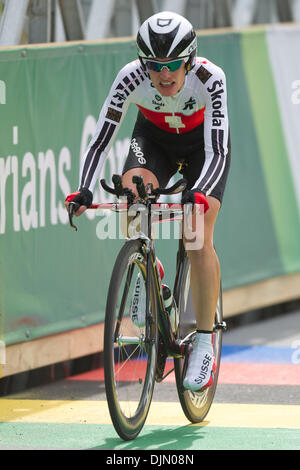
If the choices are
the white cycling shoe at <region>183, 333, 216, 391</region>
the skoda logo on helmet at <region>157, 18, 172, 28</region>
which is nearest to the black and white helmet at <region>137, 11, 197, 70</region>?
the skoda logo on helmet at <region>157, 18, 172, 28</region>

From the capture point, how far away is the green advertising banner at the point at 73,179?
6.84 meters

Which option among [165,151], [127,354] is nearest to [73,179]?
[165,151]

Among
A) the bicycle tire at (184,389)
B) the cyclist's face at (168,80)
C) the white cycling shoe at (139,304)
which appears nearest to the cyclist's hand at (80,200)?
the white cycling shoe at (139,304)

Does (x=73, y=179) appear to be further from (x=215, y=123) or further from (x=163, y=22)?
(x=163, y=22)

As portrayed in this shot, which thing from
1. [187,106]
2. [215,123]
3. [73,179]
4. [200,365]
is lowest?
[200,365]

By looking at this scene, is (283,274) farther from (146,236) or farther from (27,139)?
(146,236)

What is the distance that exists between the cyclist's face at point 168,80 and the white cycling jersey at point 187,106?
13 cm

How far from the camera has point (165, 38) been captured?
17.5ft

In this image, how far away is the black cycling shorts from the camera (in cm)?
584

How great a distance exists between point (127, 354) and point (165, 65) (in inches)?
56.9

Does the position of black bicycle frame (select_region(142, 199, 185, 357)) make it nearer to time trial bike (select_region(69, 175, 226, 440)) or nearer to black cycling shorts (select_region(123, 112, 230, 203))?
time trial bike (select_region(69, 175, 226, 440))

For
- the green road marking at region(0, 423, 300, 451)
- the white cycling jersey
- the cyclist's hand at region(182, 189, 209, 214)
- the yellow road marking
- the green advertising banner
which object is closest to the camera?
the cyclist's hand at region(182, 189, 209, 214)

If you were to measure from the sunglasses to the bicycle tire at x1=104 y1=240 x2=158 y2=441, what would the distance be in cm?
88

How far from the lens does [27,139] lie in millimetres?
6996
